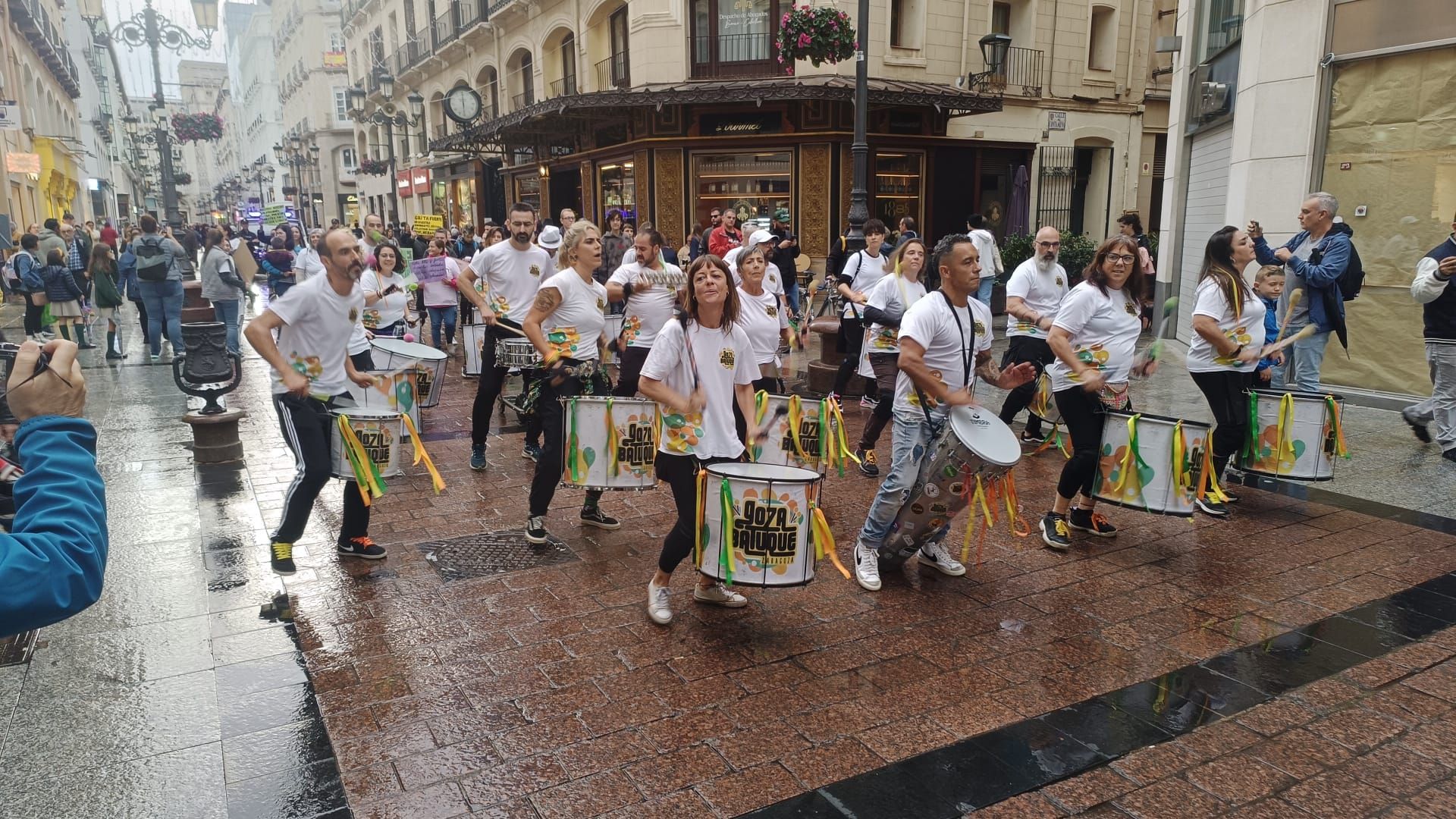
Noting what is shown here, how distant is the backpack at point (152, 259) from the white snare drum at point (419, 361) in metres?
6.25

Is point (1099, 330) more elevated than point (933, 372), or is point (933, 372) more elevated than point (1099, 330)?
point (1099, 330)

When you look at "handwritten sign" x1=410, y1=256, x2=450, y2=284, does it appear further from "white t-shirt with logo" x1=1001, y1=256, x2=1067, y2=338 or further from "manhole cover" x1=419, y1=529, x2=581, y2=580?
"white t-shirt with logo" x1=1001, y1=256, x2=1067, y2=338

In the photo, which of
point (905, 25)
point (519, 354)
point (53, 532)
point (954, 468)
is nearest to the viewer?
point (53, 532)

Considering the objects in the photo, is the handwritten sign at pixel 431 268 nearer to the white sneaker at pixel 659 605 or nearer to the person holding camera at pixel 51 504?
the white sneaker at pixel 659 605

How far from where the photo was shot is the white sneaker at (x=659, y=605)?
4.69 m

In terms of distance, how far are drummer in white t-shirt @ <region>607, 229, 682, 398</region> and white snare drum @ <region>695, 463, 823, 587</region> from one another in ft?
9.08

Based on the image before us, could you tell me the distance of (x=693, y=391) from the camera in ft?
15.4

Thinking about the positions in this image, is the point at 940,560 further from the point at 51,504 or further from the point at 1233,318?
the point at 51,504

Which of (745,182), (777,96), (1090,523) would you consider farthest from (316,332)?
(745,182)

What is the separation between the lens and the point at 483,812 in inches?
126

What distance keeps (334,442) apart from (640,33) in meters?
18.6

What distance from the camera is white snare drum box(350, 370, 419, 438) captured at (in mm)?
6273

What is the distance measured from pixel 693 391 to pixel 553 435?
1.70 m

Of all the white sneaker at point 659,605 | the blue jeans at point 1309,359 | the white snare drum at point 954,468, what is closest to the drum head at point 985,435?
the white snare drum at point 954,468
